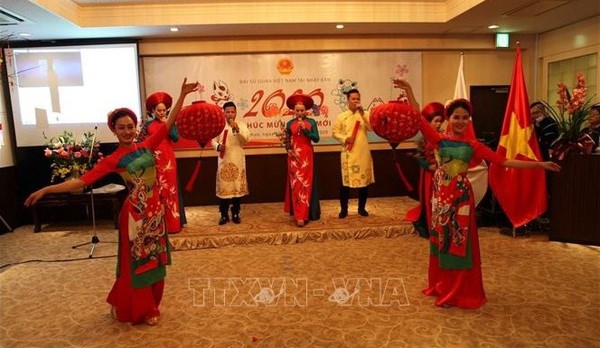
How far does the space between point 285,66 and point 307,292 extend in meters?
3.96

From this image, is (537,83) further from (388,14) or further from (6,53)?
(6,53)

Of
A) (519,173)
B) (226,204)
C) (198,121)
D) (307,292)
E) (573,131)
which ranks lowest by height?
(307,292)

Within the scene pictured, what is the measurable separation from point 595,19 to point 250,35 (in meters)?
4.80

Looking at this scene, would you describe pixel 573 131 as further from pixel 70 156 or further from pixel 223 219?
pixel 70 156

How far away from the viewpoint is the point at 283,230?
179 inches

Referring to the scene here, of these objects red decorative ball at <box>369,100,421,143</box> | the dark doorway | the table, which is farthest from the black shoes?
the dark doorway

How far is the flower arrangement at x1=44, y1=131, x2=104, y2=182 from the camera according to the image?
5.30 m

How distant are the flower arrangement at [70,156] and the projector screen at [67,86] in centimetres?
40

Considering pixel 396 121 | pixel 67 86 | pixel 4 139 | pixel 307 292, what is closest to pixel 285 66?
pixel 67 86

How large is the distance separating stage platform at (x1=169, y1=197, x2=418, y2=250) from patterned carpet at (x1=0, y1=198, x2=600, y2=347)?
1 centimetres

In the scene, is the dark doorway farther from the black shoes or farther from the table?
the table

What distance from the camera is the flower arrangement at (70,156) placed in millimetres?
5301

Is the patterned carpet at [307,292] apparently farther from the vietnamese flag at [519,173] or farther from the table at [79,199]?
the table at [79,199]

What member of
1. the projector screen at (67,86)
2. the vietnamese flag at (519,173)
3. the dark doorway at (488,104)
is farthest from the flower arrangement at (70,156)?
the dark doorway at (488,104)
